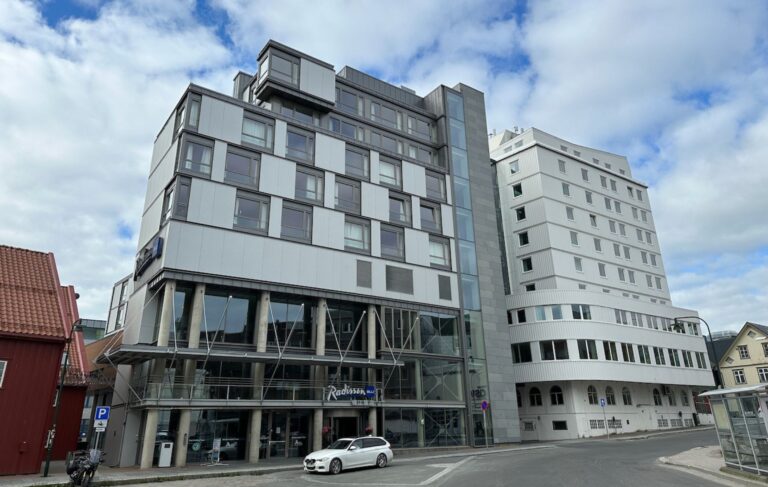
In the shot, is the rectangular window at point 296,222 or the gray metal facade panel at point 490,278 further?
the gray metal facade panel at point 490,278

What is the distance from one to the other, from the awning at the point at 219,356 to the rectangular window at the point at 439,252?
10.4 metres

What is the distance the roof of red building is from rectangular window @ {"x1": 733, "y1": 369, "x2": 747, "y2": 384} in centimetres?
7581

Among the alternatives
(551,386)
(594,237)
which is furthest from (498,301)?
(594,237)

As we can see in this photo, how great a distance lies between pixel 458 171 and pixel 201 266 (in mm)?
23843

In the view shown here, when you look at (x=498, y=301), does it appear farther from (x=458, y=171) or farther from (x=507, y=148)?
(x=507, y=148)

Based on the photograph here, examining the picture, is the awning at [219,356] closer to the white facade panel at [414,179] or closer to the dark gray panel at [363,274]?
the dark gray panel at [363,274]

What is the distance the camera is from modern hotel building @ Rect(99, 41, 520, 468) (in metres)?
30.2

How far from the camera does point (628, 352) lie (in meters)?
49.3

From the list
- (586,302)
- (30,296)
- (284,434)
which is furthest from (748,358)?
(30,296)

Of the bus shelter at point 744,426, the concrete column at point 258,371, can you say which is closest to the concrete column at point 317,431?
the concrete column at point 258,371

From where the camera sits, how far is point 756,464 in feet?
55.0

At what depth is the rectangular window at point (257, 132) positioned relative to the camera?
35531 millimetres

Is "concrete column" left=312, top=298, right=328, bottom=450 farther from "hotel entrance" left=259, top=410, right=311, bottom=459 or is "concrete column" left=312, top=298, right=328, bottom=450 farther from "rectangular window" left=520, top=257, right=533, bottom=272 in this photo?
"rectangular window" left=520, top=257, right=533, bottom=272

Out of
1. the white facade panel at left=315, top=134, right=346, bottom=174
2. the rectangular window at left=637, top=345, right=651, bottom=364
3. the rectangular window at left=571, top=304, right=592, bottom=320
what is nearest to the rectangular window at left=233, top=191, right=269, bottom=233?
the white facade panel at left=315, top=134, right=346, bottom=174
